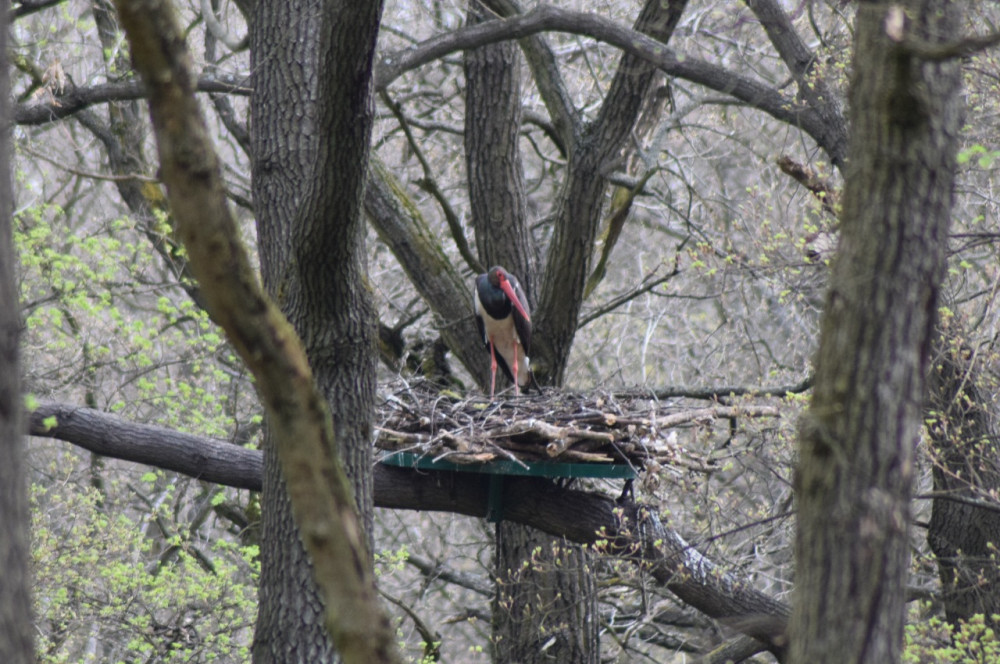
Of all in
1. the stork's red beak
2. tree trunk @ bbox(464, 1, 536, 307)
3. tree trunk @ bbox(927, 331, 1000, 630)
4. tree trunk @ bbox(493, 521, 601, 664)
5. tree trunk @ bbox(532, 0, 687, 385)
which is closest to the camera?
tree trunk @ bbox(927, 331, 1000, 630)

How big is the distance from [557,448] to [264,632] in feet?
4.82

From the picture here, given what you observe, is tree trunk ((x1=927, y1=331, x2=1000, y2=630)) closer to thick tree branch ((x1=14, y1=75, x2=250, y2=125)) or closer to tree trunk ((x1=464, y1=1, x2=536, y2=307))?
tree trunk ((x1=464, y1=1, x2=536, y2=307))

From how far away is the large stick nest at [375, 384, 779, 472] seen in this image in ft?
15.3

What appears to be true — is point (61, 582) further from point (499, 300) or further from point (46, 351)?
point (499, 300)

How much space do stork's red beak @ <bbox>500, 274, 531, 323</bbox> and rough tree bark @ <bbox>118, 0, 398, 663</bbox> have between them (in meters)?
4.94

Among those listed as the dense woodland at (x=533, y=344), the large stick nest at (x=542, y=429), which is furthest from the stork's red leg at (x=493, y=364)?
the large stick nest at (x=542, y=429)

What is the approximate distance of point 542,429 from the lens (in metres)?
4.57

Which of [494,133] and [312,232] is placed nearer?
[312,232]

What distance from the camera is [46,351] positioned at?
332 inches

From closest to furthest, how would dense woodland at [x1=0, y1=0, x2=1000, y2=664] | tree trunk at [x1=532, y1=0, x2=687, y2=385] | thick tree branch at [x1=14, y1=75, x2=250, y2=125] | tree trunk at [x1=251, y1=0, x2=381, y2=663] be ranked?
1. dense woodland at [x1=0, y1=0, x2=1000, y2=664]
2. tree trunk at [x1=251, y1=0, x2=381, y2=663]
3. thick tree branch at [x1=14, y1=75, x2=250, y2=125]
4. tree trunk at [x1=532, y1=0, x2=687, y2=385]

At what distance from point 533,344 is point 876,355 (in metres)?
4.80

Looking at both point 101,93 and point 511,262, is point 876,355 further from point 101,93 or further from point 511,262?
point 511,262

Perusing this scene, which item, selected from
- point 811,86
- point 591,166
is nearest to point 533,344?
point 591,166

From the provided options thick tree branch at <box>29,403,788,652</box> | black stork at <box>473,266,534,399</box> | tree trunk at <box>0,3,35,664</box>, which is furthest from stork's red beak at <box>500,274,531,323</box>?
tree trunk at <box>0,3,35,664</box>
